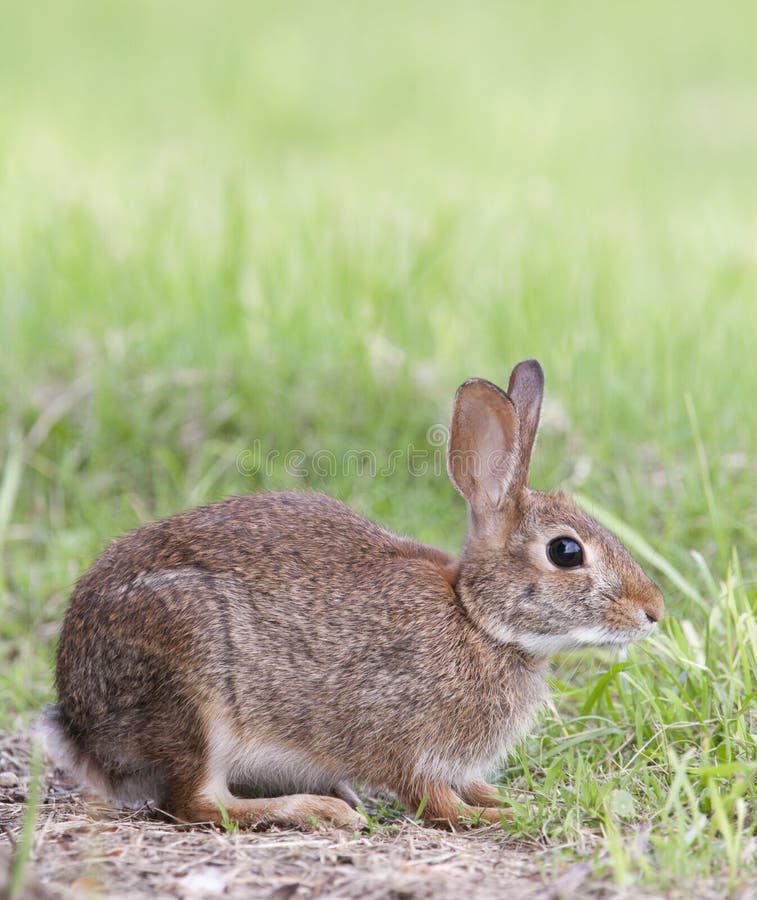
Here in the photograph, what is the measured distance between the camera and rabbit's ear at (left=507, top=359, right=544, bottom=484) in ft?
14.3

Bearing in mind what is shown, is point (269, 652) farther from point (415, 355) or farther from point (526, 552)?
point (415, 355)

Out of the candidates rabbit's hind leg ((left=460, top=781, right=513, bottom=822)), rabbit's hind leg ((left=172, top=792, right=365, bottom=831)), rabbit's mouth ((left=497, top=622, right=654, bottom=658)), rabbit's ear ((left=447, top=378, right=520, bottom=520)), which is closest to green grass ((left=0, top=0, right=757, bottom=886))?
rabbit's hind leg ((left=460, top=781, right=513, bottom=822))

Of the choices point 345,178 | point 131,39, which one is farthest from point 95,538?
point 131,39

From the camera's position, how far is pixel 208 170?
9672 mm

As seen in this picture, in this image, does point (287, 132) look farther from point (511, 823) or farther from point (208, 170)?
point (511, 823)

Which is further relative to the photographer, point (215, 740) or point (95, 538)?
point (95, 538)

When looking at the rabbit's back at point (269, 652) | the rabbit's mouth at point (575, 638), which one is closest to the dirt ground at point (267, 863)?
the rabbit's back at point (269, 652)

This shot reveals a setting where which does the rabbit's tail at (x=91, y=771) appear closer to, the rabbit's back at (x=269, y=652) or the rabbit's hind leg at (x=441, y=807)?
the rabbit's back at (x=269, y=652)

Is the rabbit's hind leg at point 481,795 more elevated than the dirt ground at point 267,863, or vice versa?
the dirt ground at point 267,863

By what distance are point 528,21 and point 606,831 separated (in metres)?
14.8

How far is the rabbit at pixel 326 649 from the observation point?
13.1 ft

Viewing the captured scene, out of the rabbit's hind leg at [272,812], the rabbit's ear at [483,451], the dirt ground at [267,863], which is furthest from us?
the rabbit's ear at [483,451]

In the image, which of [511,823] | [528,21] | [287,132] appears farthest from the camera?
[528,21]

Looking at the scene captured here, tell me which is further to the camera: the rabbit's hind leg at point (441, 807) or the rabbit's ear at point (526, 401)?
the rabbit's ear at point (526, 401)
